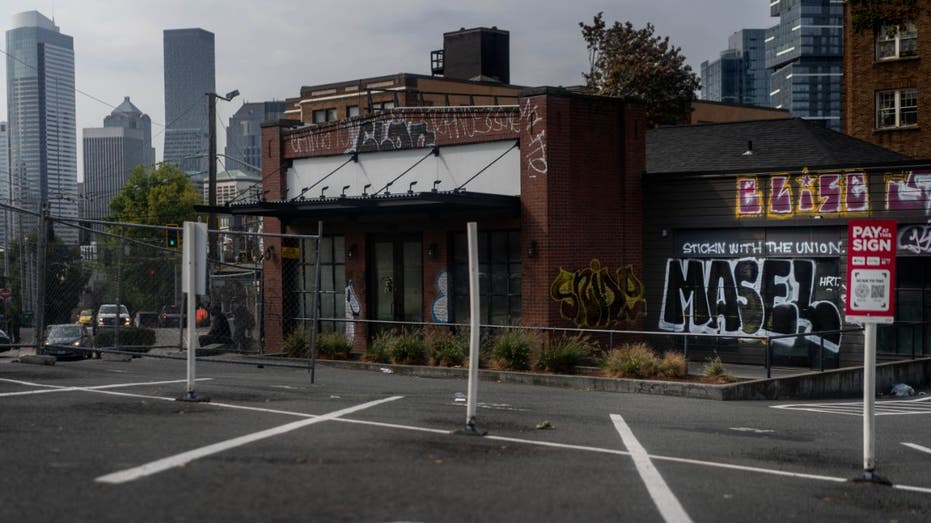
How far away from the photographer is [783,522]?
7.95 meters

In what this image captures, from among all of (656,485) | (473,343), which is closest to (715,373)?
(473,343)

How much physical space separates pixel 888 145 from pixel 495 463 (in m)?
41.6

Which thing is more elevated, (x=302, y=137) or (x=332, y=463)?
(x=302, y=137)

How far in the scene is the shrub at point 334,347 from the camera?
25703 mm

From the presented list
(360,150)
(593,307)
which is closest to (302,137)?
(360,150)

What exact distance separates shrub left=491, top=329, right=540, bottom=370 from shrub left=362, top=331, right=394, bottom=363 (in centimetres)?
289

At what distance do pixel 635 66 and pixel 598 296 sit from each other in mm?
22954

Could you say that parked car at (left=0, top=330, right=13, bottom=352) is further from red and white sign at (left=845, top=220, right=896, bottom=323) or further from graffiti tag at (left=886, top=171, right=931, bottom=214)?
graffiti tag at (left=886, top=171, right=931, bottom=214)

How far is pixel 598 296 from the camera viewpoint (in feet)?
84.4

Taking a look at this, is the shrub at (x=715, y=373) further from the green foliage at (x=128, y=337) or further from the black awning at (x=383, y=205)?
the green foliage at (x=128, y=337)

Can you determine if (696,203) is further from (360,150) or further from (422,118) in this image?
(360,150)

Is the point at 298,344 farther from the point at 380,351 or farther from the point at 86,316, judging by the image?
the point at 86,316

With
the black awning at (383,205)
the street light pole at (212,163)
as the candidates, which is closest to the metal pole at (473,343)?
the black awning at (383,205)

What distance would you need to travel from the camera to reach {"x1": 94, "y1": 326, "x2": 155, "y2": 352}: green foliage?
758 inches
